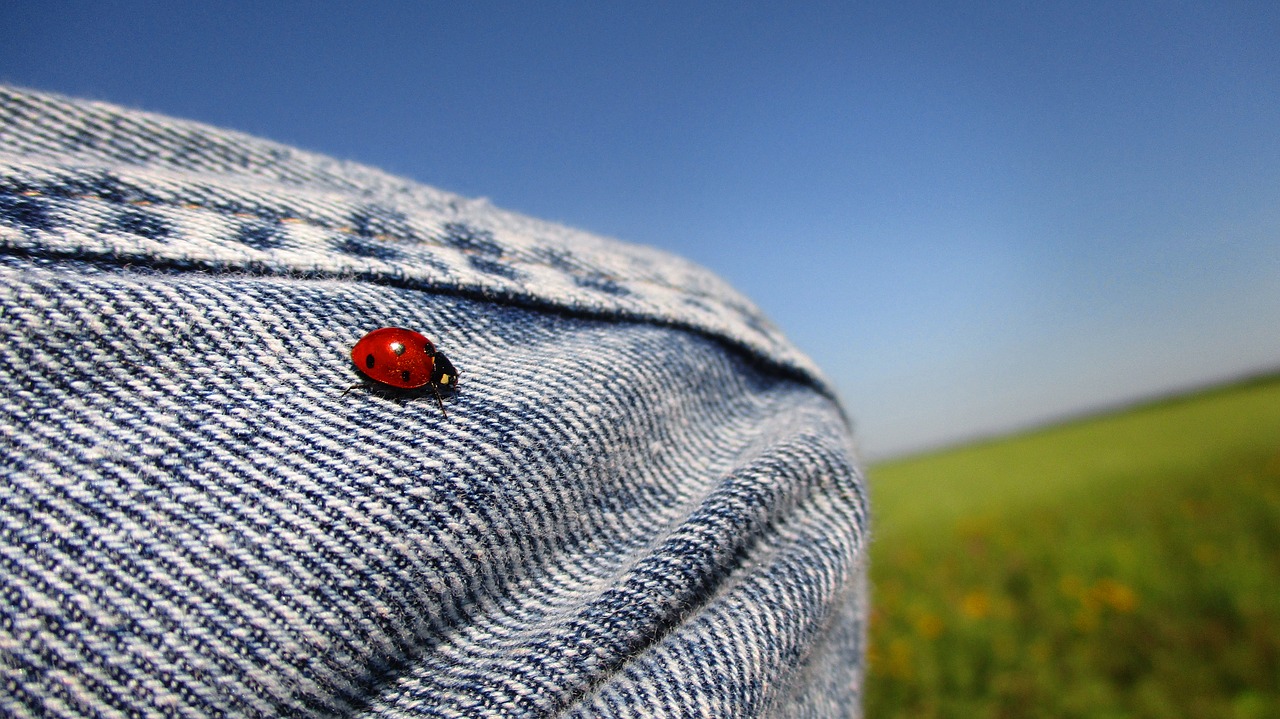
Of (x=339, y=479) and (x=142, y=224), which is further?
(x=142, y=224)

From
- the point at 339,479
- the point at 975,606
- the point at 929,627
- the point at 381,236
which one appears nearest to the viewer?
the point at 339,479

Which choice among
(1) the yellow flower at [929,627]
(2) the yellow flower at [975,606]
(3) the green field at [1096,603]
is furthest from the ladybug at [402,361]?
(2) the yellow flower at [975,606]

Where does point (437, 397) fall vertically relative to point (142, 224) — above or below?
below

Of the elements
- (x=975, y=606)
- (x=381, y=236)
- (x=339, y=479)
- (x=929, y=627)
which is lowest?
(x=975, y=606)

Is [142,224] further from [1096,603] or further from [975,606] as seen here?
[1096,603]

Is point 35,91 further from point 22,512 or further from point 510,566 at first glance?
point 510,566

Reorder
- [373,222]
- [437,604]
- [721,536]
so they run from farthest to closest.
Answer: [373,222] < [721,536] < [437,604]

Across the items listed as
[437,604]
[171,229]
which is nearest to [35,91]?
[171,229]

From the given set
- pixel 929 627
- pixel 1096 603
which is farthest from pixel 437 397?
pixel 1096 603
